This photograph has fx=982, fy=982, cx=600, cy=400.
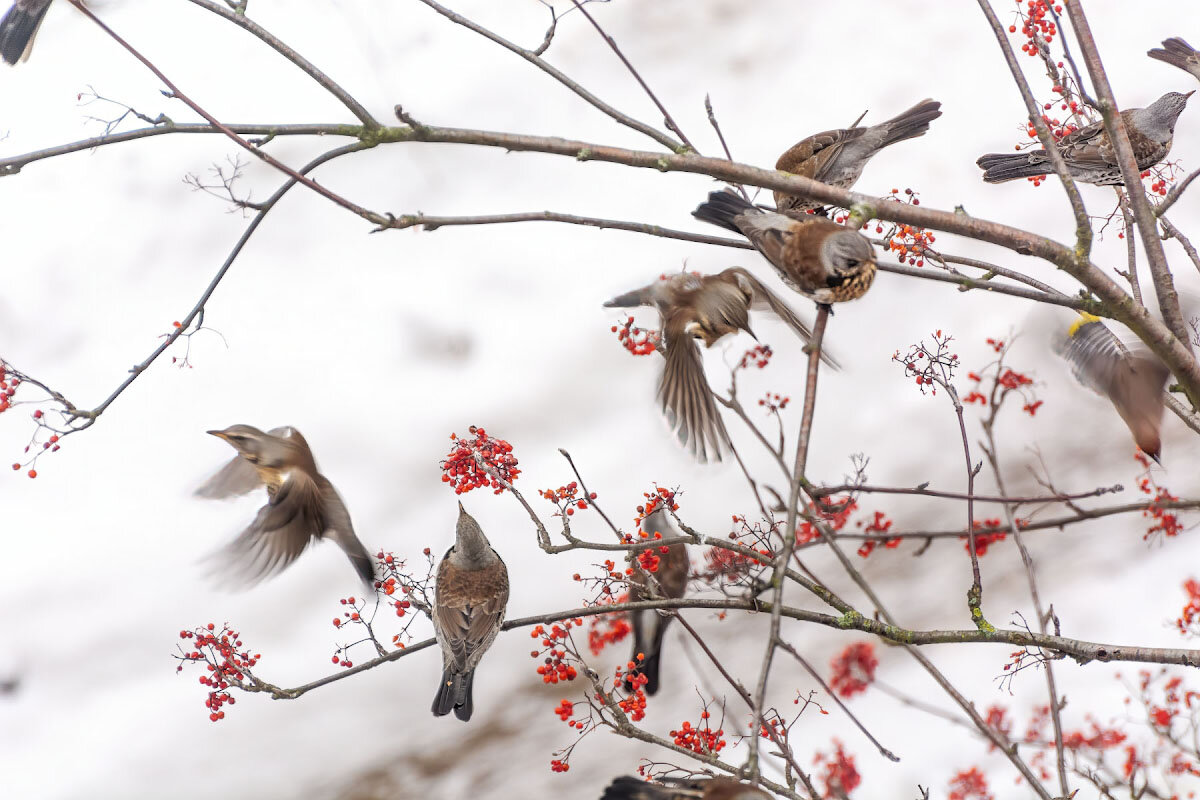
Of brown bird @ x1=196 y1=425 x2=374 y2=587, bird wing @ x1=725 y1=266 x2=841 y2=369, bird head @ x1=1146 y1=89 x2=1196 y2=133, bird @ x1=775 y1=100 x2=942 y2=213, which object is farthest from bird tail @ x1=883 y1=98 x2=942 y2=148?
brown bird @ x1=196 y1=425 x2=374 y2=587

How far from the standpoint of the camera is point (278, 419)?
11.2 feet

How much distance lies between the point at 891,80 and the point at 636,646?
2531 mm

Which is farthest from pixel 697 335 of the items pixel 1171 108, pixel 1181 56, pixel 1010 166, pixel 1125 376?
pixel 1171 108

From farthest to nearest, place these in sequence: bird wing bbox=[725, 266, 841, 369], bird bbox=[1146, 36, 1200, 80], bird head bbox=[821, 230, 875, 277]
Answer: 1. bird bbox=[1146, 36, 1200, 80]
2. bird wing bbox=[725, 266, 841, 369]
3. bird head bbox=[821, 230, 875, 277]

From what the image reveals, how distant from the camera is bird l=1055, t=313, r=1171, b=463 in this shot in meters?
1.93

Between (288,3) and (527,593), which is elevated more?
(288,3)

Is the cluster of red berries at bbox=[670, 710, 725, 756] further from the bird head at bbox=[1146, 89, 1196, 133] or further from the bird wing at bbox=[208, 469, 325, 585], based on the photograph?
the bird head at bbox=[1146, 89, 1196, 133]

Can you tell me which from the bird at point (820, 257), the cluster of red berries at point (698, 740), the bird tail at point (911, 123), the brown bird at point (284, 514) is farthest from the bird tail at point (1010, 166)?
the brown bird at point (284, 514)

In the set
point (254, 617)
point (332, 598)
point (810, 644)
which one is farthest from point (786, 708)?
point (254, 617)

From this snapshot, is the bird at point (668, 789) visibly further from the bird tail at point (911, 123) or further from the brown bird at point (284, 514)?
the bird tail at point (911, 123)

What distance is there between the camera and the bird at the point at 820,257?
1.55 metres

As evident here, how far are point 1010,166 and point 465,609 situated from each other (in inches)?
72.9

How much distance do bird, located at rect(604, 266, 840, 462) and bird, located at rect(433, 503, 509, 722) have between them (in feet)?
2.96

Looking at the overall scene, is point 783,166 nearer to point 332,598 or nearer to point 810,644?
point 810,644
